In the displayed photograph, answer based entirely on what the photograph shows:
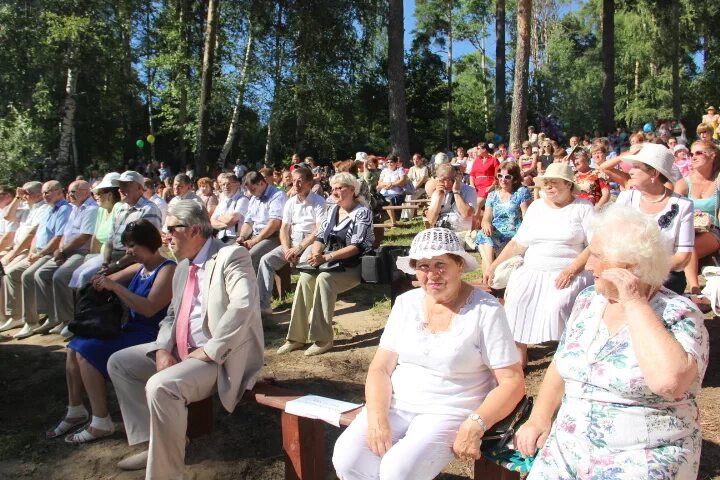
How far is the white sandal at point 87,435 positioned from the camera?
3.91 meters

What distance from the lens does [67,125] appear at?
65.4 ft

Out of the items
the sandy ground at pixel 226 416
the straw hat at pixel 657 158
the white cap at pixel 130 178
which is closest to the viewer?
the sandy ground at pixel 226 416

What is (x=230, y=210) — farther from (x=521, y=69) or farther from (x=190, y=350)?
(x=521, y=69)

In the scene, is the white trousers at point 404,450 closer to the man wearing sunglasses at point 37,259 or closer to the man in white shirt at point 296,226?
Result: the man in white shirt at point 296,226

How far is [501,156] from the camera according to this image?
14312 mm

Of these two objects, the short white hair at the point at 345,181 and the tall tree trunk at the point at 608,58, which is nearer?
the short white hair at the point at 345,181

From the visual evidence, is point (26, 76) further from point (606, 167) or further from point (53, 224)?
point (606, 167)

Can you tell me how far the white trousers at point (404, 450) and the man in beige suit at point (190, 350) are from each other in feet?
3.18

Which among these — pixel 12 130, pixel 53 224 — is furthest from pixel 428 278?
pixel 12 130

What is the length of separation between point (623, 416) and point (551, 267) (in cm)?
222

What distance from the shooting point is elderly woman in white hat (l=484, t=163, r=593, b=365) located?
4164 millimetres

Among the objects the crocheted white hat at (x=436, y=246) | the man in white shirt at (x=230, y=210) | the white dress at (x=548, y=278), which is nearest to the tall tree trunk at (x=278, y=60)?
the man in white shirt at (x=230, y=210)

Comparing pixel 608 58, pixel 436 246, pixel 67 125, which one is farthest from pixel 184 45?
pixel 436 246

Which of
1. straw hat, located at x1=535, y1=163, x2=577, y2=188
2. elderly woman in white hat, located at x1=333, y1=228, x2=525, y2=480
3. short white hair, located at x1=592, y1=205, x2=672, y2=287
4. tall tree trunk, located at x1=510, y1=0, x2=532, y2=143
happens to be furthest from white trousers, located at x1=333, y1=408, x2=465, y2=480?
tall tree trunk, located at x1=510, y1=0, x2=532, y2=143
